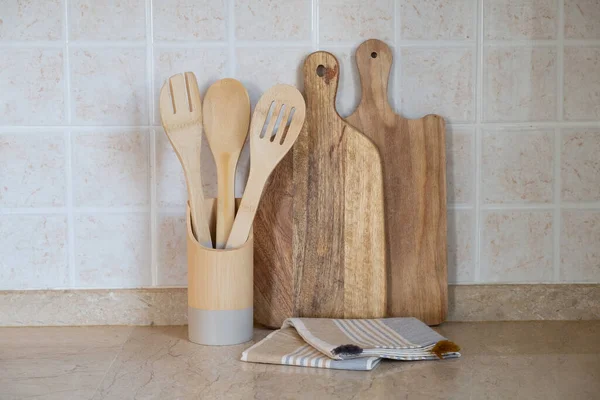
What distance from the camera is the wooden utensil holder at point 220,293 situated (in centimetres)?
99

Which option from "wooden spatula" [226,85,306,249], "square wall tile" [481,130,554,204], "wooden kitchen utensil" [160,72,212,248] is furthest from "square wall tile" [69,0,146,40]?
"square wall tile" [481,130,554,204]

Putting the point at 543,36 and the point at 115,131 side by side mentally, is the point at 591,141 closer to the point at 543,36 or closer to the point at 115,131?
the point at 543,36

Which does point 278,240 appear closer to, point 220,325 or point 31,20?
point 220,325

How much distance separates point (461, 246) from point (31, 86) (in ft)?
2.27

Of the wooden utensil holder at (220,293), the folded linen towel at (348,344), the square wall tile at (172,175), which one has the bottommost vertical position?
the folded linen towel at (348,344)

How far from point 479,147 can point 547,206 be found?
14 centimetres

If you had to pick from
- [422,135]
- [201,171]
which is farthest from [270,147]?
[422,135]

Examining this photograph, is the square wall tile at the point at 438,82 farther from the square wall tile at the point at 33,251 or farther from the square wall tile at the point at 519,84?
the square wall tile at the point at 33,251

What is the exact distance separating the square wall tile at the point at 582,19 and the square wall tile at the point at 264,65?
15.5 inches

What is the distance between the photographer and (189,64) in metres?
1.10

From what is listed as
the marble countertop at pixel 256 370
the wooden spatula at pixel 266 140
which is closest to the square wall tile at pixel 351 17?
the wooden spatula at pixel 266 140

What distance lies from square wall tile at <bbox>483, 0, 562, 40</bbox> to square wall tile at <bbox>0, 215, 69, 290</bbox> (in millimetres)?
711

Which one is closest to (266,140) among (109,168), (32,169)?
(109,168)

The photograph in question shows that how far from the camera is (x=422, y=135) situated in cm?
110
